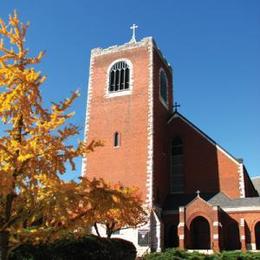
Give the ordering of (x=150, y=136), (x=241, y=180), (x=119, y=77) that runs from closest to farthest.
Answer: (x=241, y=180) → (x=150, y=136) → (x=119, y=77)

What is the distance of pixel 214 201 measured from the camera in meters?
31.1

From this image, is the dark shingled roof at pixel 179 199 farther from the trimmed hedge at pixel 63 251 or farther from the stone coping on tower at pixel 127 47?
the trimmed hedge at pixel 63 251

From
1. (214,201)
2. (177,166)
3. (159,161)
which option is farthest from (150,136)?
(214,201)

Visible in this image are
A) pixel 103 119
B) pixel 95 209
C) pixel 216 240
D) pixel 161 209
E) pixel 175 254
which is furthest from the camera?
pixel 103 119

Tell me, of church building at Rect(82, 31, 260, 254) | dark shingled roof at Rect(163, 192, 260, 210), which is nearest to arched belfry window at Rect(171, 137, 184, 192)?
church building at Rect(82, 31, 260, 254)

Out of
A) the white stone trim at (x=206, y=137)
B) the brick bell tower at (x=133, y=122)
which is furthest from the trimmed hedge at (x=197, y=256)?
the white stone trim at (x=206, y=137)

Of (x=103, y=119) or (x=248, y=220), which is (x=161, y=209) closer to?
(x=248, y=220)

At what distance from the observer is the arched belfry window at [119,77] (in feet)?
116

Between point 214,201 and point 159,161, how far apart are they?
543 centimetres

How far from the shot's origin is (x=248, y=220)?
2889 centimetres

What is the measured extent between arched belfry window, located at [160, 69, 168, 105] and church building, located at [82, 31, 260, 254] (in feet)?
0.46

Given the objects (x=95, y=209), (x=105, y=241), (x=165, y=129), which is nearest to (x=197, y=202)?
(x=165, y=129)

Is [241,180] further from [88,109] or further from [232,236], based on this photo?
[88,109]

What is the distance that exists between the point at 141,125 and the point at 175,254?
49.7 feet
